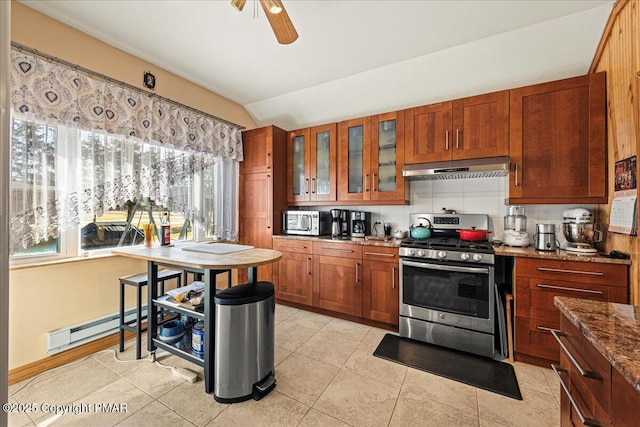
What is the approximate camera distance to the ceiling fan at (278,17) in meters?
1.46

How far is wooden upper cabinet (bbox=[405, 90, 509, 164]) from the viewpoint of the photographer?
2.34m

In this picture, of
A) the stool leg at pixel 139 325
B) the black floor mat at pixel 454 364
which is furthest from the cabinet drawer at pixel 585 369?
the stool leg at pixel 139 325

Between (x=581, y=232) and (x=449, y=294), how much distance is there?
115cm

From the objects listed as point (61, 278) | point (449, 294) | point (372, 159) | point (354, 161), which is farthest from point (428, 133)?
point (61, 278)

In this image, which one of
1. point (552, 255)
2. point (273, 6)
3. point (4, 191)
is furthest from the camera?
point (552, 255)

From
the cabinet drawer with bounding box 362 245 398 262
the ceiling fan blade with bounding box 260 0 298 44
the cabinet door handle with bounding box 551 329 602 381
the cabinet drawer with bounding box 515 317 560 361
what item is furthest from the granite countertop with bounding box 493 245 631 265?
the ceiling fan blade with bounding box 260 0 298 44

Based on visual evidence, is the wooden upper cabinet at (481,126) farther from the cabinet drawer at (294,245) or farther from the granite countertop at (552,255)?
the cabinet drawer at (294,245)

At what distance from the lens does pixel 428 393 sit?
175cm

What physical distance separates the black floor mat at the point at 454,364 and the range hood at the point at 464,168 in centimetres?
164

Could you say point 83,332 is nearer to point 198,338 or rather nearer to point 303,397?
point 198,338

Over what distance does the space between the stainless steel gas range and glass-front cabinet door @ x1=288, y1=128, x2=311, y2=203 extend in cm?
153

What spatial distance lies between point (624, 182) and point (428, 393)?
1.93 m

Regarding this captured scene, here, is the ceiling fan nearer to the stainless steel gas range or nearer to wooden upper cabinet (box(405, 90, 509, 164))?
wooden upper cabinet (box(405, 90, 509, 164))

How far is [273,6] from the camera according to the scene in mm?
1462
